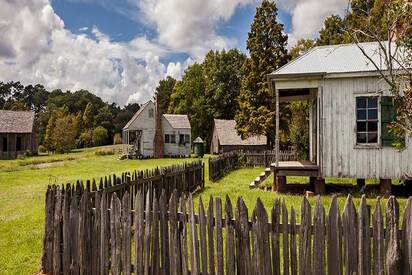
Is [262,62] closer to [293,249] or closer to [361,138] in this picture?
[361,138]

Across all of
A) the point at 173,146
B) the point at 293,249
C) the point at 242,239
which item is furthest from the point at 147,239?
the point at 173,146

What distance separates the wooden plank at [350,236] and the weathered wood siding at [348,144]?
30.5ft

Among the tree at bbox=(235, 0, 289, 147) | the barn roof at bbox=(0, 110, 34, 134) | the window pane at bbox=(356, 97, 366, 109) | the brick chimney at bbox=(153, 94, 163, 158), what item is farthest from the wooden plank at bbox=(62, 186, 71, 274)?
the barn roof at bbox=(0, 110, 34, 134)

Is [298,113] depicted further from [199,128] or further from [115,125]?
[115,125]

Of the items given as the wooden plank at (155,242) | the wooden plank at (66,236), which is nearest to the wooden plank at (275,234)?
the wooden plank at (155,242)

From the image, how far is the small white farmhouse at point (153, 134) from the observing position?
44.8 meters

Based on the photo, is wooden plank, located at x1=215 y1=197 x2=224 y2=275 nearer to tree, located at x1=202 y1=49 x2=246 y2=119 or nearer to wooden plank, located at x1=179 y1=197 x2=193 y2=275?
wooden plank, located at x1=179 y1=197 x2=193 y2=275

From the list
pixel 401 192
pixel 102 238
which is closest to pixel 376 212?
pixel 102 238

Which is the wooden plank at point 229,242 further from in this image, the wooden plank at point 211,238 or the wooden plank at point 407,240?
the wooden plank at point 407,240

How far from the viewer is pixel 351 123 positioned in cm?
1277

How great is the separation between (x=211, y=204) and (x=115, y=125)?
85.5 metres

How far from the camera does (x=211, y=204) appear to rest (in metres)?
4.66

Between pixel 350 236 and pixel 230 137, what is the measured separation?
46.4 m

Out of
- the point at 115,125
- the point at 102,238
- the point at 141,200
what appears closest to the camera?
the point at 141,200
